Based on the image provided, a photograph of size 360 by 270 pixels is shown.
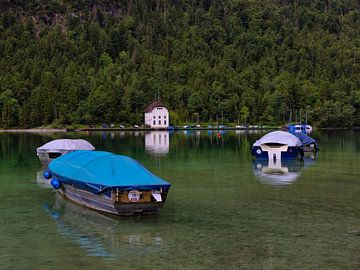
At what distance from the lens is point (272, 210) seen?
30.4m

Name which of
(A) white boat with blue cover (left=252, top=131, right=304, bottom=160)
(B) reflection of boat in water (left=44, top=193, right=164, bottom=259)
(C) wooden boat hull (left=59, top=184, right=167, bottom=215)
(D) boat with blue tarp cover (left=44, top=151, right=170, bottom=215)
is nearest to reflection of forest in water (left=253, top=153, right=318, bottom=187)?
(A) white boat with blue cover (left=252, top=131, right=304, bottom=160)

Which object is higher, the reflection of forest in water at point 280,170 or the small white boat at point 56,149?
the small white boat at point 56,149

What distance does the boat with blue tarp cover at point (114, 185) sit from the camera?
27578mm

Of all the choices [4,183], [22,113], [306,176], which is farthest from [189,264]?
[22,113]

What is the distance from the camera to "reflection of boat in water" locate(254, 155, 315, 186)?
144ft

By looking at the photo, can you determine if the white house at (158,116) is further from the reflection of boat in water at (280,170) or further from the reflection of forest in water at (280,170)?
the reflection of boat in water at (280,170)

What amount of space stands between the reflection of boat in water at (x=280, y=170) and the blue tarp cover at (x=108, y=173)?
1480cm

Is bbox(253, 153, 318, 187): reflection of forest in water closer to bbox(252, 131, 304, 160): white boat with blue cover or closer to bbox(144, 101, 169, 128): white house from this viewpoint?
bbox(252, 131, 304, 160): white boat with blue cover

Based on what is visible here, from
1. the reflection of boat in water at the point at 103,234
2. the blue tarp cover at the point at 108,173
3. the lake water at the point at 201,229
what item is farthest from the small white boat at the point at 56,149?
the reflection of boat in water at the point at 103,234

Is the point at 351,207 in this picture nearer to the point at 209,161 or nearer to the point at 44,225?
the point at 44,225

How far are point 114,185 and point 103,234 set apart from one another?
293cm

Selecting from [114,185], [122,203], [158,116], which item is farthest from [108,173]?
[158,116]

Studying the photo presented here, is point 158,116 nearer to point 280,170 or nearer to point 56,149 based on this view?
point 56,149

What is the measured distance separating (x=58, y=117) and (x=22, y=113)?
11.8 meters
